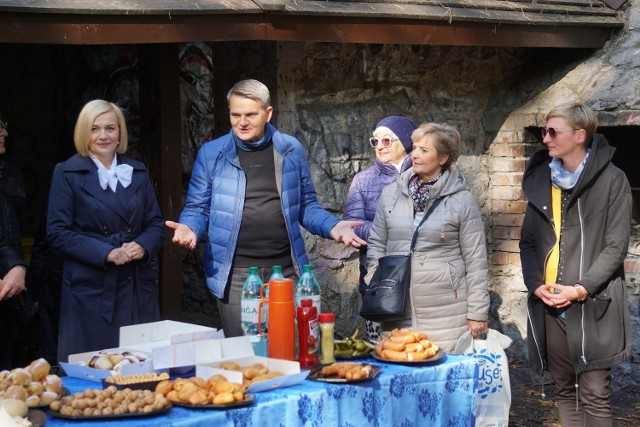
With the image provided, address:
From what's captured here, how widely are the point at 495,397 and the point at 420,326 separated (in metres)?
0.68

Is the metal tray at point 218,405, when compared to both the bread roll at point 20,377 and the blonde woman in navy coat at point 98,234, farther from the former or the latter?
the blonde woman in navy coat at point 98,234

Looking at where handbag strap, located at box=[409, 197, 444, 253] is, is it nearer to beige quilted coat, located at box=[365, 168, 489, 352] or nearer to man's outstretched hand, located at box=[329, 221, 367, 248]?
beige quilted coat, located at box=[365, 168, 489, 352]

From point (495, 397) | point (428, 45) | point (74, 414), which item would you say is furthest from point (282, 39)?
point (74, 414)

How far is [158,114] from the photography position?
6.63m

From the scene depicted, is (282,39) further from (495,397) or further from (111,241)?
(495,397)

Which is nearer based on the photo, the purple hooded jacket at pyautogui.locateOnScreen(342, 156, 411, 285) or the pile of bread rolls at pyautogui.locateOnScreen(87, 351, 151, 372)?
the pile of bread rolls at pyautogui.locateOnScreen(87, 351, 151, 372)

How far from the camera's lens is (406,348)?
446 cm

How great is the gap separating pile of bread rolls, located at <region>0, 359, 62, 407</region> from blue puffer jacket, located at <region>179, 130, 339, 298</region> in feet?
4.33

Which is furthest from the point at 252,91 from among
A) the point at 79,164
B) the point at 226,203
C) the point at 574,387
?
the point at 574,387

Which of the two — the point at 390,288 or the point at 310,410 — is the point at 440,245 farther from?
the point at 310,410

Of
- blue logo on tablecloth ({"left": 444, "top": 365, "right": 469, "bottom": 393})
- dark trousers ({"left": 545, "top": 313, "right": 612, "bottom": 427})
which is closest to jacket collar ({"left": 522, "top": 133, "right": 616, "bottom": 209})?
dark trousers ({"left": 545, "top": 313, "right": 612, "bottom": 427})

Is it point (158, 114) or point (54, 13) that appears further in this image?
point (158, 114)

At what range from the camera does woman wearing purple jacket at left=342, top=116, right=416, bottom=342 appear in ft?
19.2

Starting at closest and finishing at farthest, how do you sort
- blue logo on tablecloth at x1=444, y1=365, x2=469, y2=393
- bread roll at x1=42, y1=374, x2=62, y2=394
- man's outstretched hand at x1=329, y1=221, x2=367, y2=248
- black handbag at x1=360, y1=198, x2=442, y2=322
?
bread roll at x1=42, y1=374, x2=62, y2=394
blue logo on tablecloth at x1=444, y1=365, x2=469, y2=393
man's outstretched hand at x1=329, y1=221, x2=367, y2=248
black handbag at x1=360, y1=198, x2=442, y2=322
